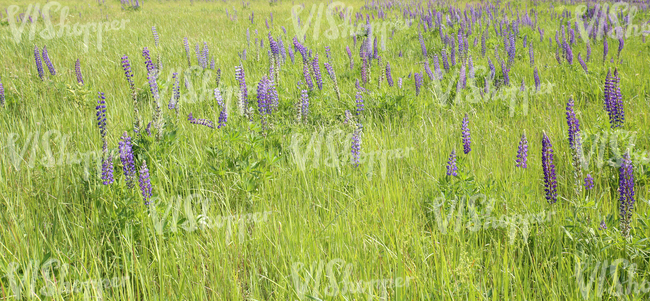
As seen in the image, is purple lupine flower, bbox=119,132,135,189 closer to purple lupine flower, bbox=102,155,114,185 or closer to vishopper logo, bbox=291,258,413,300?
purple lupine flower, bbox=102,155,114,185

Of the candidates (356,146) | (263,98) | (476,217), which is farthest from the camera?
(263,98)

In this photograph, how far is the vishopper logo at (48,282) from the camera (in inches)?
65.7

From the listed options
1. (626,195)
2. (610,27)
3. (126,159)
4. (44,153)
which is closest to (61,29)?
(44,153)

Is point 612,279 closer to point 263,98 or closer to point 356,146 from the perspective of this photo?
point 356,146

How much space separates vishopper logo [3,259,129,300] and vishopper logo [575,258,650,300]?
179 centimetres

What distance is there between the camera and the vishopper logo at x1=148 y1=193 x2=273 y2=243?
214cm

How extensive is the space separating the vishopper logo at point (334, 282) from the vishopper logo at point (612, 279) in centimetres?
67

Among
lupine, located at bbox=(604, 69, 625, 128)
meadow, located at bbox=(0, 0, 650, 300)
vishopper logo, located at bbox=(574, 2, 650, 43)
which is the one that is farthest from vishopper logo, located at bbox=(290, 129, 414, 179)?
vishopper logo, located at bbox=(574, 2, 650, 43)

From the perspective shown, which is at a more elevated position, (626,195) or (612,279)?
(626,195)

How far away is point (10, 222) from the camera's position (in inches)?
80.8

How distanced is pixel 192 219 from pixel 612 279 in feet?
6.25

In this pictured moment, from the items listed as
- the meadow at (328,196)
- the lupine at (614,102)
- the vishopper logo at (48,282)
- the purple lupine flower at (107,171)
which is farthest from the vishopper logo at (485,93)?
the vishopper logo at (48,282)

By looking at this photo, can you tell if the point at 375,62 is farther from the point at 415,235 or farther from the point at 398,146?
the point at 415,235

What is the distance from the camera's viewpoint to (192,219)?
222 cm
